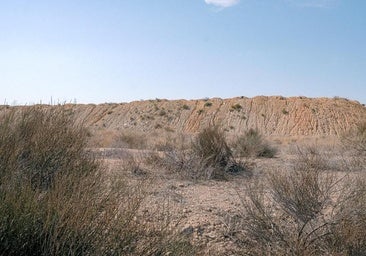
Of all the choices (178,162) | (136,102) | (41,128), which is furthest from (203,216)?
(136,102)

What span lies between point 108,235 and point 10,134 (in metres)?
3.23

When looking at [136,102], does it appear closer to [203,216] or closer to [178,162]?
[178,162]

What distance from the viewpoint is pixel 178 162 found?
1434 centimetres

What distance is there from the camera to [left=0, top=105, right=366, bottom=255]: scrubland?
421 cm

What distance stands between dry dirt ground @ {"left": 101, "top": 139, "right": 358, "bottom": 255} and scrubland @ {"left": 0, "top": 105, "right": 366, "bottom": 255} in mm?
27

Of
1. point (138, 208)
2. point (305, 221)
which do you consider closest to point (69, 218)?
point (138, 208)

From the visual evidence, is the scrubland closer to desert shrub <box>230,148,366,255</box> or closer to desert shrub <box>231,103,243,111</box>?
desert shrub <box>230,148,366,255</box>

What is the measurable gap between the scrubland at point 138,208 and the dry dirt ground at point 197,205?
0.03 m

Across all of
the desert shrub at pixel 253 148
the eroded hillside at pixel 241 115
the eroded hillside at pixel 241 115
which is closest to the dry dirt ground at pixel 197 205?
the desert shrub at pixel 253 148

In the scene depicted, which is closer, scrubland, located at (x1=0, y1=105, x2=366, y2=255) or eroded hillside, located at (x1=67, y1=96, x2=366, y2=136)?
scrubland, located at (x1=0, y1=105, x2=366, y2=255)

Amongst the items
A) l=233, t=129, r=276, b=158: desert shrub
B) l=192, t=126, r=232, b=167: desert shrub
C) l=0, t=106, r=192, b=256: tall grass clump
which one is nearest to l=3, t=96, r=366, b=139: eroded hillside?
l=233, t=129, r=276, b=158: desert shrub

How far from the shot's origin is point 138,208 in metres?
4.98

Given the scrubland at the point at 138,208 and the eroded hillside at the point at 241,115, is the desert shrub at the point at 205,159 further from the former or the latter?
the eroded hillside at the point at 241,115

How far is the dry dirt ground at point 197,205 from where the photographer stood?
6637 millimetres
